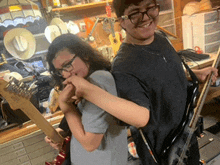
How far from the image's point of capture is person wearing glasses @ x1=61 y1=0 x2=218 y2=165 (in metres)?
0.57

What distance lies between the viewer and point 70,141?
34.2 inches

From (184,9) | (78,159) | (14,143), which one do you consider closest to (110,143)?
(78,159)

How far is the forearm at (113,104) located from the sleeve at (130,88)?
0.04 metres

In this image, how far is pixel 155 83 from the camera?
726mm

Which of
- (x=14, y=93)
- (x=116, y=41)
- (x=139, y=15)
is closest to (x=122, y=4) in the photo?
(x=139, y=15)

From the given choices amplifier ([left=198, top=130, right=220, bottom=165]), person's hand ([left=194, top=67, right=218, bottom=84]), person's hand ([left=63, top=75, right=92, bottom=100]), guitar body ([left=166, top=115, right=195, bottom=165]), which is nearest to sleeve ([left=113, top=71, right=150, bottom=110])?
person's hand ([left=63, top=75, right=92, bottom=100])

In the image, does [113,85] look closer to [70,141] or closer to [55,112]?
[70,141]

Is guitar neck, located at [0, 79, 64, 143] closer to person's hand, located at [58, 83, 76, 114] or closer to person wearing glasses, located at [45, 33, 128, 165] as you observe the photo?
person wearing glasses, located at [45, 33, 128, 165]

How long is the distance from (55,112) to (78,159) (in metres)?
0.77

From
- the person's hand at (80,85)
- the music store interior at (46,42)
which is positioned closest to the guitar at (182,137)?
the music store interior at (46,42)

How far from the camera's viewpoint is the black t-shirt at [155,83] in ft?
2.17

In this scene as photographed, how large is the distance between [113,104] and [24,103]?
500 millimetres

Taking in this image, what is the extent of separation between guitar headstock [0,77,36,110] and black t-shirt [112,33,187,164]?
1.50 feet

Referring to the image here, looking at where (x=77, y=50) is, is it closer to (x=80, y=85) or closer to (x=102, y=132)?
(x=80, y=85)
